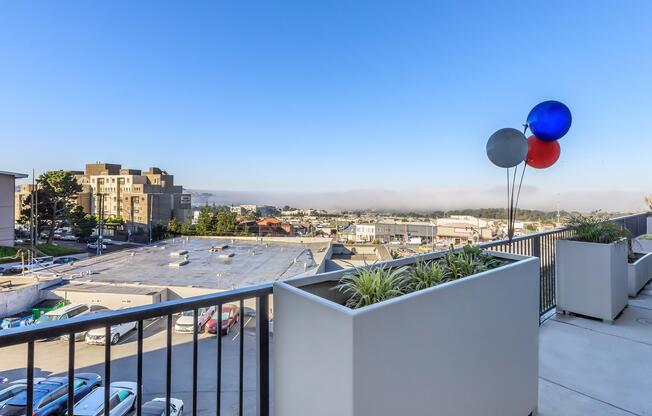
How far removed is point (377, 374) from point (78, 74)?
20.0 metres

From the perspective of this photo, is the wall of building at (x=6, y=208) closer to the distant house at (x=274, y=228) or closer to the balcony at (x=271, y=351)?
the balcony at (x=271, y=351)

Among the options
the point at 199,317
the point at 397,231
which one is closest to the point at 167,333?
the point at 199,317

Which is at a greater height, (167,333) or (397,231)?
(167,333)

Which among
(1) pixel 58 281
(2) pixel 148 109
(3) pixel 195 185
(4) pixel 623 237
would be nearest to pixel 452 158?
(4) pixel 623 237

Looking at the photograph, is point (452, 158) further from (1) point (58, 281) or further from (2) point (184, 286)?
(1) point (58, 281)

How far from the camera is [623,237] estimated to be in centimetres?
301

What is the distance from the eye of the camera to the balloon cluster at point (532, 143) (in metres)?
2.32

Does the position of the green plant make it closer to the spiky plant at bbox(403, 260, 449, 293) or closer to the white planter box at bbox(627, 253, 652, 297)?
the white planter box at bbox(627, 253, 652, 297)

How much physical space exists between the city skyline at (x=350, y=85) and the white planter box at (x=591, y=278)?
0.61 metres

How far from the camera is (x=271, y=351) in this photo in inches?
50.5

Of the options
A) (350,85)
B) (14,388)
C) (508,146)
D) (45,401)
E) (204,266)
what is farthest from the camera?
(204,266)

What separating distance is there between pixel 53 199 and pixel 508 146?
101 ft

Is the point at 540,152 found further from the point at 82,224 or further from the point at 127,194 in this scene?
the point at 127,194

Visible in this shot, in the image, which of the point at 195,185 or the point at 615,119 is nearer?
the point at 615,119
